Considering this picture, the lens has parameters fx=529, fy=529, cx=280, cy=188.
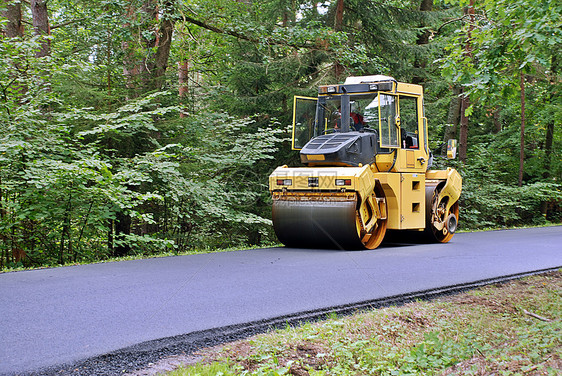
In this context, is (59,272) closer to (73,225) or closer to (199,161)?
(73,225)

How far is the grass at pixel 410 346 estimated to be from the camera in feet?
12.1

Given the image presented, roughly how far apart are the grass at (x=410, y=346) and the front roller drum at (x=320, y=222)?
146 inches

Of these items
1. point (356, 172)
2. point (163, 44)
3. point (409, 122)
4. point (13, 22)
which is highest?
point (13, 22)

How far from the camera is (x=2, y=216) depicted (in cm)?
924

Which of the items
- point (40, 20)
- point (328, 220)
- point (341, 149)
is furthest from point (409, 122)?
point (40, 20)

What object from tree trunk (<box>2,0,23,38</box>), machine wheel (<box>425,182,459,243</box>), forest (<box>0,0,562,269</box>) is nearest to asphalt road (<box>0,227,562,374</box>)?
machine wheel (<box>425,182,459,243</box>)

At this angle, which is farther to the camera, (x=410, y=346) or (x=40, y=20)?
(x=40, y=20)

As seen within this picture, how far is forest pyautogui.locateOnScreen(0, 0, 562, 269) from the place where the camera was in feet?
28.1

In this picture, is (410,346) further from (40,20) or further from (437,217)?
(40,20)

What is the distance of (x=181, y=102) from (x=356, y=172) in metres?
5.26

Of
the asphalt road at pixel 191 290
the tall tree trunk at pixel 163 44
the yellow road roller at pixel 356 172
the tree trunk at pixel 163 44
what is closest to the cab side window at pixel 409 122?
the yellow road roller at pixel 356 172

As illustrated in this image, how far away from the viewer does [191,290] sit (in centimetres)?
598

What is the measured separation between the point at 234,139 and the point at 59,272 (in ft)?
23.7

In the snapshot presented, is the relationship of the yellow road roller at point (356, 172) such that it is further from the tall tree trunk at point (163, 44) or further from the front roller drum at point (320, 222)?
the tall tree trunk at point (163, 44)
